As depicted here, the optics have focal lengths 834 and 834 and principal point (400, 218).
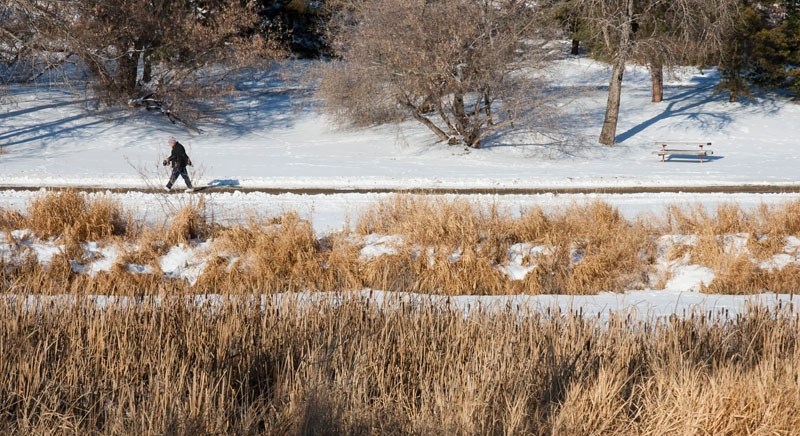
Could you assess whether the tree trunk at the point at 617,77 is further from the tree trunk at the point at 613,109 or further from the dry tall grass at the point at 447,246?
the dry tall grass at the point at 447,246

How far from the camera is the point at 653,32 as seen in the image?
27125mm

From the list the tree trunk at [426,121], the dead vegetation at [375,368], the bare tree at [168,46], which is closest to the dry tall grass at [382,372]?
the dead vegetation at [375,368]

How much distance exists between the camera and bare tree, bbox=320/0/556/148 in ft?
84.4

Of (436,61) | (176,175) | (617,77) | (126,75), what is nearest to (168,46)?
(126,75)

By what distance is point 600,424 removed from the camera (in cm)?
533

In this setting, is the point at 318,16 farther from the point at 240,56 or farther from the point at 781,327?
the point at 781,327

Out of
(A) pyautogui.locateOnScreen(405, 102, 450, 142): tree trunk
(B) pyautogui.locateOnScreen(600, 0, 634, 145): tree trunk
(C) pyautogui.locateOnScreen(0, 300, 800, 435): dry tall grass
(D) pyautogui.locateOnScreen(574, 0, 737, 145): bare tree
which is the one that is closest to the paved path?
(D) pyautogui.locateOnScreen(574, 0, 737, 145): bare tree

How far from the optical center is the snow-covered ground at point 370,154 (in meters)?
16.0

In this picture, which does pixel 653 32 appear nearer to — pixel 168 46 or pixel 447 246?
pixel 168 46

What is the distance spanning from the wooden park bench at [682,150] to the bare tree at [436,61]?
14.5ft

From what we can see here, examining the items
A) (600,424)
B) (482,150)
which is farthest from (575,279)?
(482,150)

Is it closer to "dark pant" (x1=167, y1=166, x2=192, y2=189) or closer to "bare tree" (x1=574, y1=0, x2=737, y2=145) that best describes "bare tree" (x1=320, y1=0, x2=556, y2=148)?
"bare tree" (x1=574, y1=0, x2=737, y2=145)

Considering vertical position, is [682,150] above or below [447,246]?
above

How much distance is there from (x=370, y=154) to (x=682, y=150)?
972 cm
